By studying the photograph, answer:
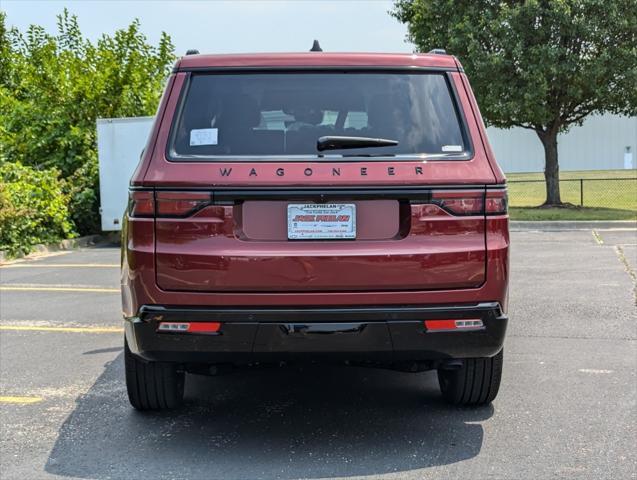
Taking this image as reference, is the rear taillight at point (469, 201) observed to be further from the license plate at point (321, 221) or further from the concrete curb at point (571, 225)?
the concrete curb at point (571, 225)

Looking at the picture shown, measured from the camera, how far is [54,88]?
1681 centimetres

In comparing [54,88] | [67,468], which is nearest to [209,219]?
[67,468]

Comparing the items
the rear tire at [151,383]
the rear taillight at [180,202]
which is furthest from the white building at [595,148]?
the rear taillight at [180,202]

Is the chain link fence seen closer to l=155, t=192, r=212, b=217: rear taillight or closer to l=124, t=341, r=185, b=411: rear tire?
l=124, t=341, r=185, b=411: rear tire

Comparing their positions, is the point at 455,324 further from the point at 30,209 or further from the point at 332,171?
the point at 30,209

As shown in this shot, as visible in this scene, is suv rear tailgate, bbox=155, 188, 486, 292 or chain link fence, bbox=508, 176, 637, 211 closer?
suv rear tailgate, bbox=155, 188, 486, 292

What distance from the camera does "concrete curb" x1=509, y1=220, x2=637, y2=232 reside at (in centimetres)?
1639

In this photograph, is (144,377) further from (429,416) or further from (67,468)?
(429,416)

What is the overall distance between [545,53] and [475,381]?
1549 cm

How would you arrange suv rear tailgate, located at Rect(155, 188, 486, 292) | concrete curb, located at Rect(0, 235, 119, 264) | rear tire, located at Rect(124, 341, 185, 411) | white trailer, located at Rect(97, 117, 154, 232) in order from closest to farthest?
1. suv rear tailgate, located at Rect(155, 188, 486, 292)
2. rear tire, located at Rect(124, 341, 185, 411)
3. concrete curb, located at Rect(0, 235, 119, 264)
4. white trailer, located at Rect(97, 117, 154, 232)

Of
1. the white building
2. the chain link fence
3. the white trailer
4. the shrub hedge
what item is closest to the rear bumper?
the shrub hedge

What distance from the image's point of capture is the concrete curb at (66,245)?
1348cm

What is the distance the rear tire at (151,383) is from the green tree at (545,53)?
1573cm

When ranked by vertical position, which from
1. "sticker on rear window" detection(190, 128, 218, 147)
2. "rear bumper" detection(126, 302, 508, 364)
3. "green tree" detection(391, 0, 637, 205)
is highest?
"green tree" detection(391, 0, 637, 205)
